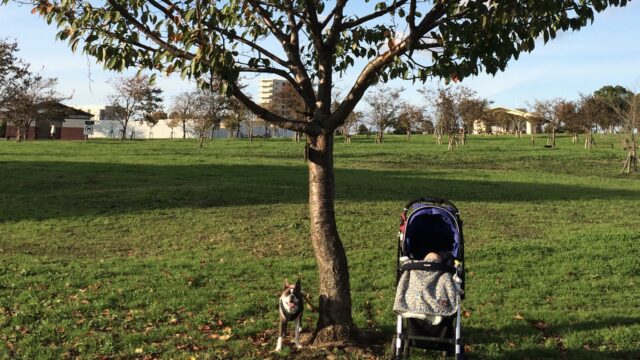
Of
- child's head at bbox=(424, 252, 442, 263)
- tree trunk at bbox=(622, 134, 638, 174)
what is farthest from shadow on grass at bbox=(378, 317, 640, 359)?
tree trunk at bbox=(622, 134, 638, 174)

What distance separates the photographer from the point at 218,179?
22406 mm

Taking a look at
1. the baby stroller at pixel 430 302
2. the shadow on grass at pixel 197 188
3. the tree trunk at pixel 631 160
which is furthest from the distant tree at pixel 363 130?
the baby stroller at pixel 430 302

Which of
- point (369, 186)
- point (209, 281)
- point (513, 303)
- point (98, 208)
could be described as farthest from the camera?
point (369, 186)

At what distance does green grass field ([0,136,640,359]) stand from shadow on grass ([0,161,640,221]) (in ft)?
0.40

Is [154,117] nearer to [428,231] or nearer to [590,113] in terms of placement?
[590,113]

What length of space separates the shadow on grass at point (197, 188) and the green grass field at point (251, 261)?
0.12m

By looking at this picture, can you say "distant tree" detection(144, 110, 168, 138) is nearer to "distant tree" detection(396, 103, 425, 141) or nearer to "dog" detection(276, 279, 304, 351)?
"distant tree" detection(396, 103, 425, 141)

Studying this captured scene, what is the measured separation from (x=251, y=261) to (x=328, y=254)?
4.86m

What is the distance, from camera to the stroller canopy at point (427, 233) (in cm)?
623

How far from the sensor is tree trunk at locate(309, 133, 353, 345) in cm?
595

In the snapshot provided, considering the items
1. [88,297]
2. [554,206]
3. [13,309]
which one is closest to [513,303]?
[88,297]

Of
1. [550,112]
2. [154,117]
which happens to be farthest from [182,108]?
[550,112]

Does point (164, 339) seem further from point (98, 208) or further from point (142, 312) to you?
point (98, 208)

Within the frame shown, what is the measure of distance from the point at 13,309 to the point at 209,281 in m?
2.84
